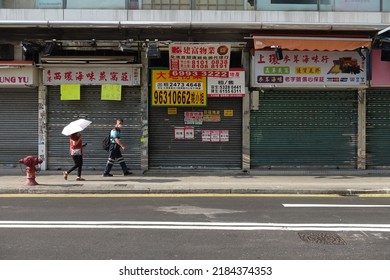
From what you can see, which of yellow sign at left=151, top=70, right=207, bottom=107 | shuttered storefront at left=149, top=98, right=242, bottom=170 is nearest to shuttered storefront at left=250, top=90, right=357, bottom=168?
shuttered storefront at left=149, top=98, right=242, bottom=170

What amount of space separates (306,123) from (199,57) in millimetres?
4250

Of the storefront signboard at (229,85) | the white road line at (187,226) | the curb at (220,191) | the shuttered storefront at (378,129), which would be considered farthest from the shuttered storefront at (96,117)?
the shuttered storefront at (378,129)

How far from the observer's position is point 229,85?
→ 1452cm

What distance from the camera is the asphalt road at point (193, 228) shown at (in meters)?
5.75

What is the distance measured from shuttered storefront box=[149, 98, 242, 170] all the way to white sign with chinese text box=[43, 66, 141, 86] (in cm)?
138

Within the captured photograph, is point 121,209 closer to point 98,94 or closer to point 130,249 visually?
point 130,249

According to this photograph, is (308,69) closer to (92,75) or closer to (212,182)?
(212,182)

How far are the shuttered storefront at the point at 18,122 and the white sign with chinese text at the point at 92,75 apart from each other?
2.78 feet

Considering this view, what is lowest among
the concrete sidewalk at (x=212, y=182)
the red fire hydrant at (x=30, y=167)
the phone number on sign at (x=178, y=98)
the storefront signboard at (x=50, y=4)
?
the concrete sidewalk at (x=212, y=182)

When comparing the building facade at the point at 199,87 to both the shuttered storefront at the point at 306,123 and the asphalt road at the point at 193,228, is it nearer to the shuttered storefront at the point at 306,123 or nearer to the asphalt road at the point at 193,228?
the shuttered storefront at the point at 306,123

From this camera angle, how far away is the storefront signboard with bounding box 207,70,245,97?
1448cm

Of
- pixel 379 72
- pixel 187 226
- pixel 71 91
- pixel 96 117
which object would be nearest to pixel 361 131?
pixel 379 72

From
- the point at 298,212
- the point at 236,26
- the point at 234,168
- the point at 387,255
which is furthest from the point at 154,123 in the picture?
the point at 387,255
